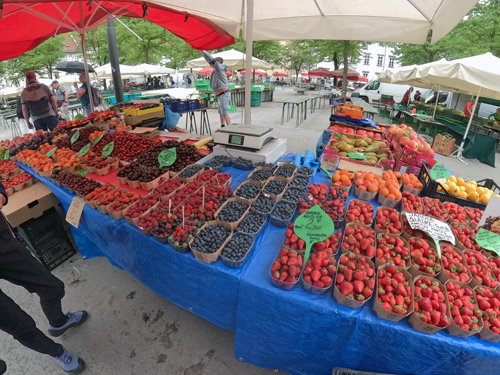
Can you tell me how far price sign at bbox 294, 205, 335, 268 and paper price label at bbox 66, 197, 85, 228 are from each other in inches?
88.8

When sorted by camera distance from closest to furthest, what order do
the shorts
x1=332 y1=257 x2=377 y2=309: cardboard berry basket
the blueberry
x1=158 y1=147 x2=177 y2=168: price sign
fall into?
x1=332 y1=257 x2=377 y2=309: cardboard berry basket → the blueberry → x1=158 y1=147 x2=177 y2=168: price sign → the shorts

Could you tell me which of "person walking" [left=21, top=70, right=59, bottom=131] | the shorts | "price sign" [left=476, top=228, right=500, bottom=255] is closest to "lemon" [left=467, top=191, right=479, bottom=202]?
"price sign" [left=476, top=228, right=500, bottom=255]

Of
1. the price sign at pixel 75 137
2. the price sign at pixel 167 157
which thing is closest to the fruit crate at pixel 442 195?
the price sign at pixel 167 157

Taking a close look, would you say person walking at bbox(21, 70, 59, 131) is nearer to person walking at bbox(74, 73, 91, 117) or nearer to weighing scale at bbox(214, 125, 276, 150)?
person walking at bbox(74, 73, 91, 117)

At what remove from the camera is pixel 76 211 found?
2.58 meters

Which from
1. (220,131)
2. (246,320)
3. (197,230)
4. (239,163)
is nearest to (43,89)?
(220,131)

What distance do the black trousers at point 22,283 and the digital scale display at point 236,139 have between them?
216cm

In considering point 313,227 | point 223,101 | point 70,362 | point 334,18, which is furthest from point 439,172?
point 223,101

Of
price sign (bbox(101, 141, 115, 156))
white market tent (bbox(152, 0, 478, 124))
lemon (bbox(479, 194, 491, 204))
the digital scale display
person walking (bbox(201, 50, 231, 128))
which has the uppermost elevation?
white market tent (bbox(152, 0, 478, 124))

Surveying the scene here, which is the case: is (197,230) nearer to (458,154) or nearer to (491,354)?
(491,354)

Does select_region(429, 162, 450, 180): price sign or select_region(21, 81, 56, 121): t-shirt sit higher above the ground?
select_region(21, 81, 56, 121): t-shirt

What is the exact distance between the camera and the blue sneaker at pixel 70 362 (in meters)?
1.88

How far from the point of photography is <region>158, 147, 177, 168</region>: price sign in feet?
9.75

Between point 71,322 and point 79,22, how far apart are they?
20.4 feet
